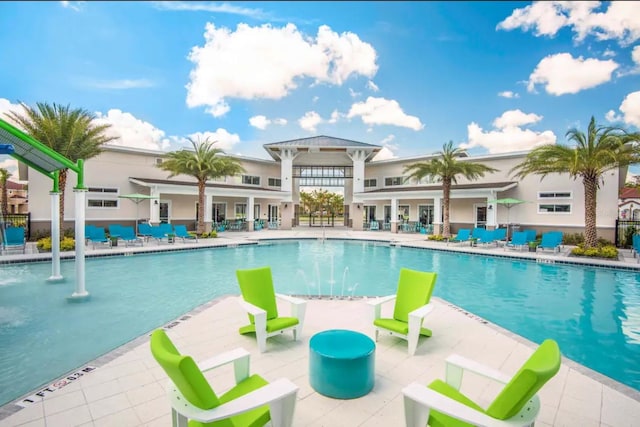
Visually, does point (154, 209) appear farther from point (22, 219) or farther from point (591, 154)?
point (591, 154)

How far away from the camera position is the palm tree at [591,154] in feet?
41.5

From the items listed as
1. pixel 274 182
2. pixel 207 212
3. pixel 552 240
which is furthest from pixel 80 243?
pixel 274 182

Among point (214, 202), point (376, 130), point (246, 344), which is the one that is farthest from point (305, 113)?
point (246, 344)

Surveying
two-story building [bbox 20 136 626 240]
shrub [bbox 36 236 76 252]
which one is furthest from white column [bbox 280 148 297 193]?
shrub [bbox 36 236 76 252]

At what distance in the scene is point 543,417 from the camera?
3.01 meters

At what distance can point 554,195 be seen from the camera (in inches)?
767

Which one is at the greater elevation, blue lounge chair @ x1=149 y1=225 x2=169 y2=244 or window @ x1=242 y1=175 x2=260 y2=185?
window @ x1=242 y1=175 x2=260 y2=185

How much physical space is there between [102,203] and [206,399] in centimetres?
2241

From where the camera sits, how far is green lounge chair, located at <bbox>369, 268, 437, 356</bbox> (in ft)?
14.1

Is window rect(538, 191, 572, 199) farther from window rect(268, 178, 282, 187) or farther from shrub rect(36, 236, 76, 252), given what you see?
shrub rect(36, 236, 76, 252)

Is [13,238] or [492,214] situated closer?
[13,238]

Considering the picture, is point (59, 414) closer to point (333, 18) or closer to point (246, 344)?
point (246, 344)

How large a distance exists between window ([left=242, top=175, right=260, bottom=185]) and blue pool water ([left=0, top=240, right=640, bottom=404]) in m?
14.4

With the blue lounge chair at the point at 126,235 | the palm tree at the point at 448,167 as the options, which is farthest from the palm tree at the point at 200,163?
the palm tree at the point at 448,167
